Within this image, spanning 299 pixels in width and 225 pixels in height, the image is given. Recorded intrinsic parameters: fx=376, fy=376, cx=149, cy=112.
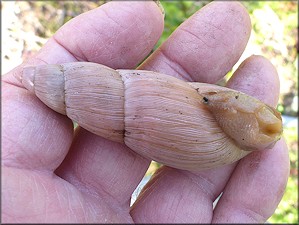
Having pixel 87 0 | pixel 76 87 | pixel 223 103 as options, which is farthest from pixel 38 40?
pixel 223 103

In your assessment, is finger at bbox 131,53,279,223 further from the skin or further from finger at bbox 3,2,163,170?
finger at bbox 3,2,163,170

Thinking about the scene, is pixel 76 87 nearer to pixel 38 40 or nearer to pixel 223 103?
pixel 223 103

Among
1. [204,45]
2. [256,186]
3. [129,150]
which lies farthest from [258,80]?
[129,150]

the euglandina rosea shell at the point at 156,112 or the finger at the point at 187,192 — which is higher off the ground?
the euglandina rosea shell at the point at 156,112

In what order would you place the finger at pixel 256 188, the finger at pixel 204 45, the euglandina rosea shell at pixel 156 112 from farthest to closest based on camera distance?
the finger at pixel 204 45 < the finger at pixel 256 188 < the euglandina rosea shell at pixel 156 112

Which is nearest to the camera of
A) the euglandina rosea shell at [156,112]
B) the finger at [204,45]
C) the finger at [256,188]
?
the euglandina rosea shell at [156,112]

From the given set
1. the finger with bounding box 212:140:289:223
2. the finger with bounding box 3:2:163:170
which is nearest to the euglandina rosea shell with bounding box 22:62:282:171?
the finger with bounding box 3:2:163:170

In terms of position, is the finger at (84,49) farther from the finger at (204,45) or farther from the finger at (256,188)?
the finger at (256,188)

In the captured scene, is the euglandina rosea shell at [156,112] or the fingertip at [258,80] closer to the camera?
the euglandina rosea shell at [156,112]

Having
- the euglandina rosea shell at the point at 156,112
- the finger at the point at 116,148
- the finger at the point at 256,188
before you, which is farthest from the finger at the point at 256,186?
the finger at the point at 116,148
